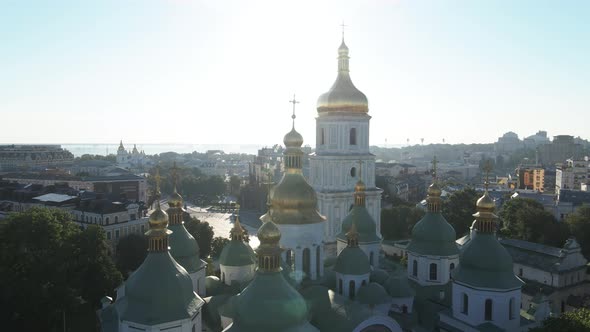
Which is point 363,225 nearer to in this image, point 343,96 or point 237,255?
point 237,255

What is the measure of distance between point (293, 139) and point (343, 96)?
580 inches

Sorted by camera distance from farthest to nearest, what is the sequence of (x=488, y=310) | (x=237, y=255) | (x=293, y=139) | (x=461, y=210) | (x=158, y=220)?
1. (x=461, y=210)
2. (x=293, y=139)
3. (x=237, y=255)
4. (x=488, y=310)
5. (x=158, y=220)

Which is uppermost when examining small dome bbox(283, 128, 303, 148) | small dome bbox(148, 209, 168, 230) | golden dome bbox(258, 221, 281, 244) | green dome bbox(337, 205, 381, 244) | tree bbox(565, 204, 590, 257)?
small dome bbox(283, 128, 303, 148)

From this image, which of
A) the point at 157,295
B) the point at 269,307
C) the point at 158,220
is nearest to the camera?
the point at 269,307

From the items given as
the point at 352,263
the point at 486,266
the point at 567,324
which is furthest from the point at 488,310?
the point at 352,263

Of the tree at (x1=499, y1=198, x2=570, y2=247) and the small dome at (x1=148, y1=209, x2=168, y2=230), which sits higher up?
the small dome at (x1=148, y1=209, x2=168, y2=230)

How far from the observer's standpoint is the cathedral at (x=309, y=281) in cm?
1608

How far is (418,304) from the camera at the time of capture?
23.5 m

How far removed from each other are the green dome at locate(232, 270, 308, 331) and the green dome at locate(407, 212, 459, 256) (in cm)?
1088

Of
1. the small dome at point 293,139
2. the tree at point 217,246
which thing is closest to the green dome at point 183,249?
the small dome at point 293,139

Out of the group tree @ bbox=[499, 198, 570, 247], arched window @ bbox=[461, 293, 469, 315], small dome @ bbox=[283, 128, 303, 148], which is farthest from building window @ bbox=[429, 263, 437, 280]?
tree @ bbox=[499, 198, 570, 247]

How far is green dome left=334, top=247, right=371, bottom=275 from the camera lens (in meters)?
21.1

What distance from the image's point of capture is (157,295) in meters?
16.3

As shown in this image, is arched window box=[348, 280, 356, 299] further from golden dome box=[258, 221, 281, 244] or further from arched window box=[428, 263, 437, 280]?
golden dome box=[258, 221, 281, 244]
